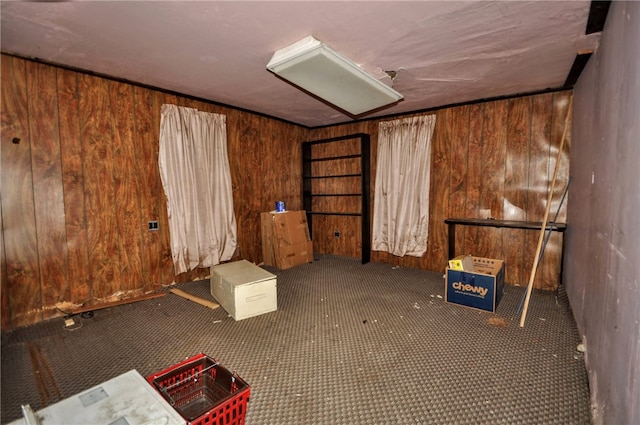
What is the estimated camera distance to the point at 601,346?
144cm

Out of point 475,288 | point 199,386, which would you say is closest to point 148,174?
point 199,386

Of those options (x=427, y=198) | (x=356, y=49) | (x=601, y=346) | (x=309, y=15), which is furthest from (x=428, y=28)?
(x=427, y=198)

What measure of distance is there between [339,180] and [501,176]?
7.29ft

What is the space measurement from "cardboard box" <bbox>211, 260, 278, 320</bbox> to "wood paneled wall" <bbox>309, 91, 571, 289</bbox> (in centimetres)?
223

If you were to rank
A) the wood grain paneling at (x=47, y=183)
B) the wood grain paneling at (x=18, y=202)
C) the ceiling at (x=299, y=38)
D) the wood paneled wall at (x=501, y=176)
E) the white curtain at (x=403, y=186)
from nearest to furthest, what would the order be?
the ceiling at (x=299, y=38), the wood grain paneling at (x=18, y=202), the wood grain paneling at (x=47, y=183), the wood paneled wall at (x=501, y=176), the white curtain at (x=403, y=186)

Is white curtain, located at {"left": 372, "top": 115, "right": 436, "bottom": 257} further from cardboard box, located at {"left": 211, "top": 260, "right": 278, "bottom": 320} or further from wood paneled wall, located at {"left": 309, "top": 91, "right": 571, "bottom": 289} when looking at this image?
cardboard box, located at {"left": 211, "top": 260, "right": 278, "bottom": 320}

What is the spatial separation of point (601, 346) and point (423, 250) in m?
2.42

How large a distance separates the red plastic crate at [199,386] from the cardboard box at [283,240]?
252cm

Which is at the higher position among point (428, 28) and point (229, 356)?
point (428, 28)

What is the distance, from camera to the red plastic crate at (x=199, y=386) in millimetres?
1219

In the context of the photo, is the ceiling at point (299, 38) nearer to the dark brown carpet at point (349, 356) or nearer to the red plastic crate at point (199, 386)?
the red plastic crate at point (199, 386)

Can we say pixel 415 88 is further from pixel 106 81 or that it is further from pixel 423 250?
pixel 106 81

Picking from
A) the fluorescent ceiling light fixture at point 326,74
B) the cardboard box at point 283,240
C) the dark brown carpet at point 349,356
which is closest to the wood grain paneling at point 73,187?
the dark brown carpet at point 349,356

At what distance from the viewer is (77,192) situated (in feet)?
8.63
